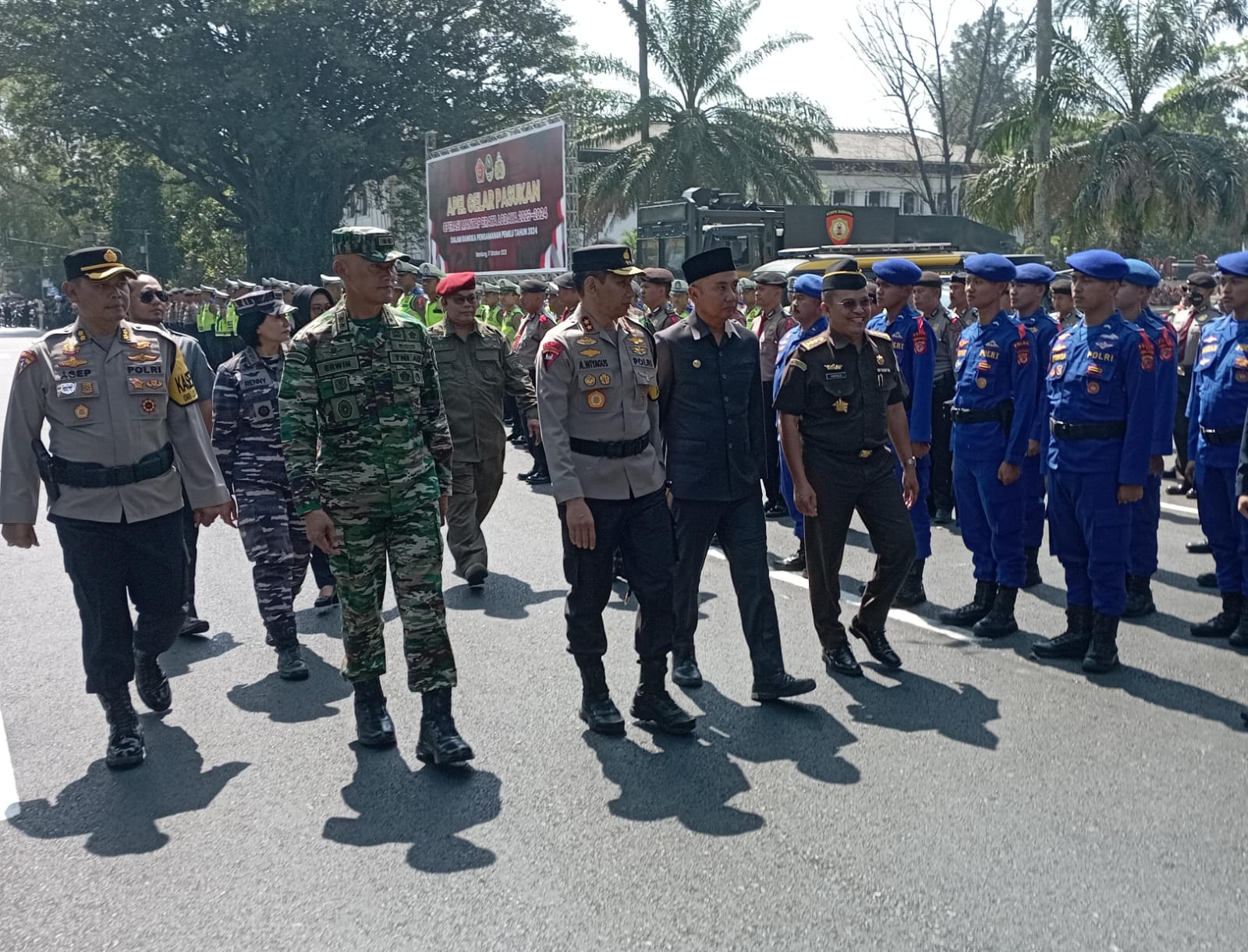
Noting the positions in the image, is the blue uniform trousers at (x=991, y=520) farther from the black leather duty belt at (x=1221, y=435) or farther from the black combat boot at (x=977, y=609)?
the black leather duty belt at (x=1221, y=435)

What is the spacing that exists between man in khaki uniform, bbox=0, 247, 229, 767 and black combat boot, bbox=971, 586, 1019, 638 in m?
4.01

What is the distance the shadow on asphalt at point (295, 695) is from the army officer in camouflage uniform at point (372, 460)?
0.64m

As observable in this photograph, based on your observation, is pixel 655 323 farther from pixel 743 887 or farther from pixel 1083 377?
pixel 743 887

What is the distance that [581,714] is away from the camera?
213 inches

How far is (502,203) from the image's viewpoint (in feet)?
88.1

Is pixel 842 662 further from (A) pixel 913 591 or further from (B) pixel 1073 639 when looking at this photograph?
(A) pixel 913 591

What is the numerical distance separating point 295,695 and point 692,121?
2921 centimetres

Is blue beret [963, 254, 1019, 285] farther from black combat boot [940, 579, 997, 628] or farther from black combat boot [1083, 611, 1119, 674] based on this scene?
black combat boot [1083, 611, 1119, 674]

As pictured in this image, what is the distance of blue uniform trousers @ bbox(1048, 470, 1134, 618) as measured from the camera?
597 cm

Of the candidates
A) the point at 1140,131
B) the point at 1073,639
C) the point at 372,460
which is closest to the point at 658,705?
the point at 372,460

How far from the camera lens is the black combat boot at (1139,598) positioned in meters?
7.06

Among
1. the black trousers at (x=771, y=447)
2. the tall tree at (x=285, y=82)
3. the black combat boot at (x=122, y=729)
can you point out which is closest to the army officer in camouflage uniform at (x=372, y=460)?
the black combat boot at (x=122, y=729)

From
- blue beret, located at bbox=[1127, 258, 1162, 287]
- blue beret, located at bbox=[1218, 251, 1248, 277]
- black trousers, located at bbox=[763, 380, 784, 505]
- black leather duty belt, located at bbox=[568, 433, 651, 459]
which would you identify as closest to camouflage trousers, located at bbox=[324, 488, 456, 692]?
black leather duty belt, located at bbox=[568, 433, 651, 459]

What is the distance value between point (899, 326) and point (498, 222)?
807 inches
